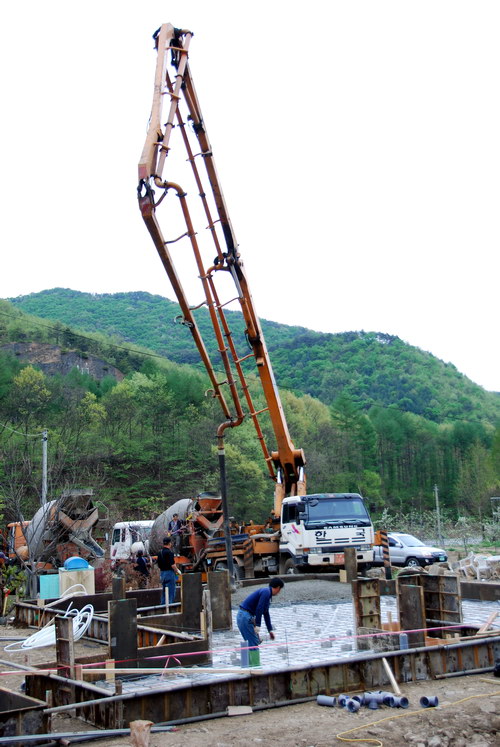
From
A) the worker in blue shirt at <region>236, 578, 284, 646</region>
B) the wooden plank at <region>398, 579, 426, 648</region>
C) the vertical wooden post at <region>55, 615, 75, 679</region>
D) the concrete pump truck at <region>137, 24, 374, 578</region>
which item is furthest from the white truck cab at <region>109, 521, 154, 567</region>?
the vertical wooden post at <region>55, 615, 75, 679</region>

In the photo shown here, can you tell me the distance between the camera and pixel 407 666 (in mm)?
9578

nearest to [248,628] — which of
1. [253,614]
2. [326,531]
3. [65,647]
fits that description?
[253,614]

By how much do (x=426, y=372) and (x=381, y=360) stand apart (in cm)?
712

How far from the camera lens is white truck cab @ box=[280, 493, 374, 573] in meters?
18.9

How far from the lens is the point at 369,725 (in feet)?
25.2

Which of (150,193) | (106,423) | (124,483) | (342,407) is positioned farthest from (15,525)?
(342,407)

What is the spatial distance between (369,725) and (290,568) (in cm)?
1252

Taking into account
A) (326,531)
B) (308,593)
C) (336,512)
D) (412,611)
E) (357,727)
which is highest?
(336,512)

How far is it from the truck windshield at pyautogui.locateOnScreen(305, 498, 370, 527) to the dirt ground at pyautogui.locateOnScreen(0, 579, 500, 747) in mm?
9602

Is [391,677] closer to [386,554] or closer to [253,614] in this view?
[253,614]

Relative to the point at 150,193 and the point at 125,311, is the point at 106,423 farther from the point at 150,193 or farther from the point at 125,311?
the point at 125,311

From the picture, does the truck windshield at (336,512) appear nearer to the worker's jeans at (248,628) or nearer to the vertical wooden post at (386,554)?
the vertical wooden post at (386,554)

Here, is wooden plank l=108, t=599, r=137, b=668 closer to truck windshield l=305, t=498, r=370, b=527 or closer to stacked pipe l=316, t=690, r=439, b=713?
stacked pipe l=316, t=690, r=439, b=713

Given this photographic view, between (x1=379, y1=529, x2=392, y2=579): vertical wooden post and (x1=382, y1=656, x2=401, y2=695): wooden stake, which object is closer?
(x1=382, y1=656, x2=401, y2=695): wooden stake
